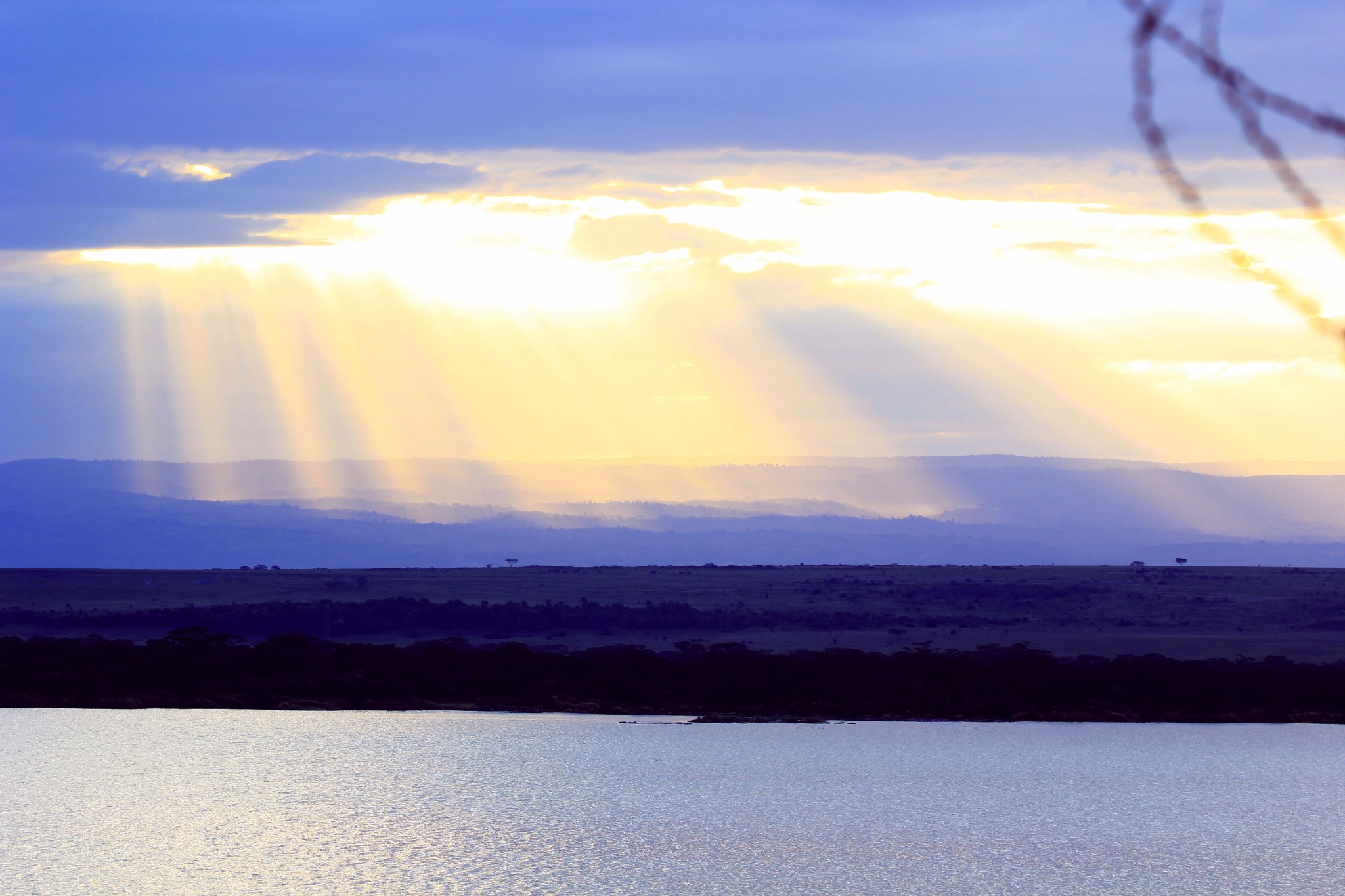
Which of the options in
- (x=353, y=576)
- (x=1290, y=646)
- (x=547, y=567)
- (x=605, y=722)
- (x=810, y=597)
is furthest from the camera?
(x=547, y=567)

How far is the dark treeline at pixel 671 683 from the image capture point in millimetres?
46375

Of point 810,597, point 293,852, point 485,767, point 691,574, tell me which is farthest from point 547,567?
point 293,852

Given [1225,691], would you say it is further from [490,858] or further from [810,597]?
[810,597]

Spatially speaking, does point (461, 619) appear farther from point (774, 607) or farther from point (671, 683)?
point (671, 683)

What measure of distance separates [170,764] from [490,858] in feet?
38.9

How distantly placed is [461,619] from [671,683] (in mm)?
29805

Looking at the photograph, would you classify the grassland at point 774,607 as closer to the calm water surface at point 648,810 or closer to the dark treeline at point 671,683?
the dark treeline at point 671,683

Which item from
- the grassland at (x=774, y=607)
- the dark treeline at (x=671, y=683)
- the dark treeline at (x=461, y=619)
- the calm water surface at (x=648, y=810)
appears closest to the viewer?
the calm water surface at (x=648, y=810)

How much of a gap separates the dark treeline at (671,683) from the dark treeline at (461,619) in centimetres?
2169

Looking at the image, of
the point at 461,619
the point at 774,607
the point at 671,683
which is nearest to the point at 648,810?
the point at 671,683

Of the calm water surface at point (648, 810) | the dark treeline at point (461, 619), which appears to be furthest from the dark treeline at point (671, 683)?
the dark treeline at point (461, 619)

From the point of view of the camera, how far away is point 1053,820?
26781 mm

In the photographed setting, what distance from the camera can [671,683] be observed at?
48.5m

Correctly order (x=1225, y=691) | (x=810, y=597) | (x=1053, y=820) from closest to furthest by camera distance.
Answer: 1. (x=1053, y=820)
2. (x=1225, y=691)
3. (x=810, y=597)
